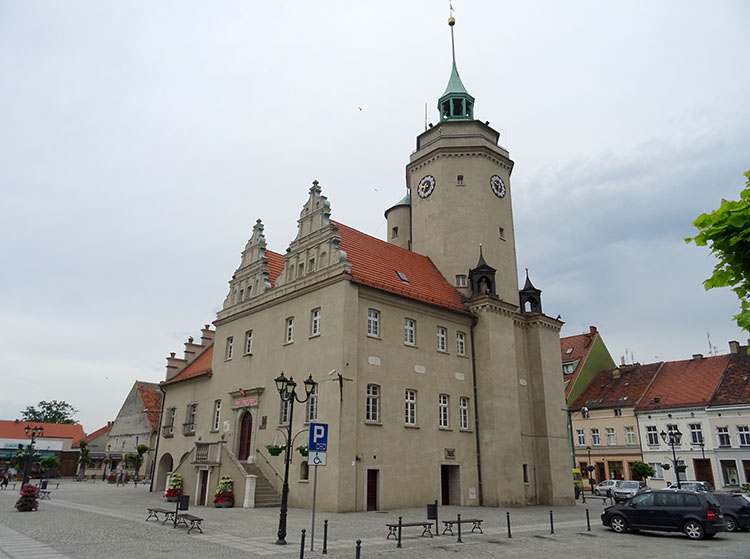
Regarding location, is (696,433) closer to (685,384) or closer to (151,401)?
(685,384)

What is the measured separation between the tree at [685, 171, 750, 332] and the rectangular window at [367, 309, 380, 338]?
20176 millimetres

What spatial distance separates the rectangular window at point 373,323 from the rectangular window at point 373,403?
254 cm

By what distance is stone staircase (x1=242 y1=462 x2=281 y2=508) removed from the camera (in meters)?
26.5

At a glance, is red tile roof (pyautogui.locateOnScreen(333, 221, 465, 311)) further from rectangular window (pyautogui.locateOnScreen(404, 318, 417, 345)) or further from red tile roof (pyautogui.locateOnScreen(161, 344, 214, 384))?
red tile roof (pyautogui.locateOnScreen(161, 344, 214, 384))

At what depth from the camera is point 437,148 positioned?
38.6m

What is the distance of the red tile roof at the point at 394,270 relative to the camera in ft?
96.4

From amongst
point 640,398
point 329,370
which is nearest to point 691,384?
point 640,398

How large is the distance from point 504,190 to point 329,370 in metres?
19.9

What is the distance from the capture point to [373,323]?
28219mm

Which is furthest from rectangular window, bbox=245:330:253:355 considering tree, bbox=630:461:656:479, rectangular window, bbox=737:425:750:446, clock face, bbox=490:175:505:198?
rectangular window, bbox=737:425:750:446

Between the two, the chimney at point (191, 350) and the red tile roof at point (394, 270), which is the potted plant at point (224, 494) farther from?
the chimney at point (191, 350)

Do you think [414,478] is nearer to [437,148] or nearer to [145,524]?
[145,524]

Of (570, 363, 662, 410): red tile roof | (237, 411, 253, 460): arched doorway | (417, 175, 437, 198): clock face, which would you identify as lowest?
(237, 411, 253, 460): arched doorway

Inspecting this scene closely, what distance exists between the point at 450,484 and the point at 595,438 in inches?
1184
